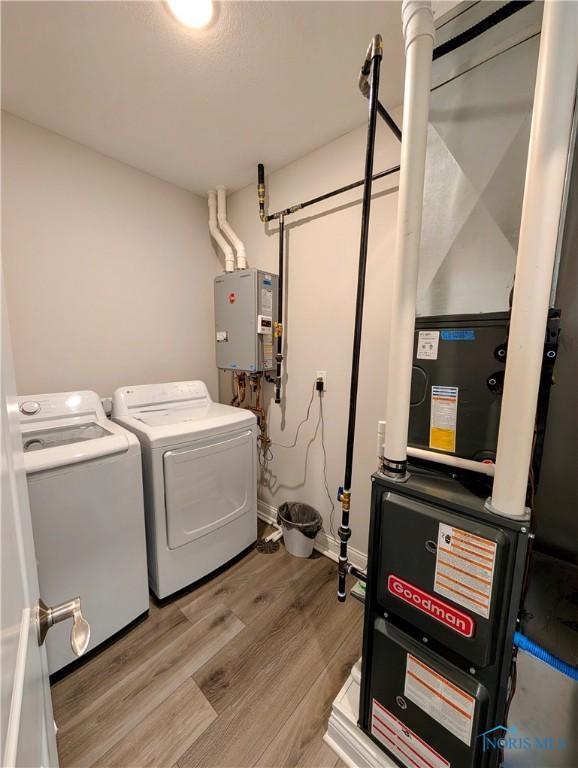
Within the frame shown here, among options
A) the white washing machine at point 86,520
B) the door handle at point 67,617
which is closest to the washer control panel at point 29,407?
the white washing machine at point 86,520

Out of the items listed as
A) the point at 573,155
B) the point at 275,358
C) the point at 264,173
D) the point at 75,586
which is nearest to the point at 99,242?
the point at 264,173

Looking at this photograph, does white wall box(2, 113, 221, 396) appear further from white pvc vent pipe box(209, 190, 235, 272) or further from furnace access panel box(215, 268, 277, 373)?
furnace access panel box(215, 268, 277, 373)

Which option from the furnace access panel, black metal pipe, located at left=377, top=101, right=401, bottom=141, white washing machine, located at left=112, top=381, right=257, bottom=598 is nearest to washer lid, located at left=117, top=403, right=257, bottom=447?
white washing machine, located at left=112, top=381, right=257, bottom=598

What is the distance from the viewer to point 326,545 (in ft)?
6.76

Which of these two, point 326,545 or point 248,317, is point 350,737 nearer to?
point 326,545

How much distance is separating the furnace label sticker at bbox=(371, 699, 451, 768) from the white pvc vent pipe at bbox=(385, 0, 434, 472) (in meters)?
0.83

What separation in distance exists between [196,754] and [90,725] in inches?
17.4

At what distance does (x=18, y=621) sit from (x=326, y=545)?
6.31ft

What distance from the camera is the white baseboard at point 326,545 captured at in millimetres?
1896

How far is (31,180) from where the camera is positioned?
1692 mm

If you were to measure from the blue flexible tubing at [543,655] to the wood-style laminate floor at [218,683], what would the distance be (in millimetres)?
860

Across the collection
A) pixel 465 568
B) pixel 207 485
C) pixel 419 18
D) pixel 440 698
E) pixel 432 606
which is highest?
pixel 419 18

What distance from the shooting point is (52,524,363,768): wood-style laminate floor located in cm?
107

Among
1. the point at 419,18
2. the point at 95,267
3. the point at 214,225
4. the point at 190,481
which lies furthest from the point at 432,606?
the point at 214,225
